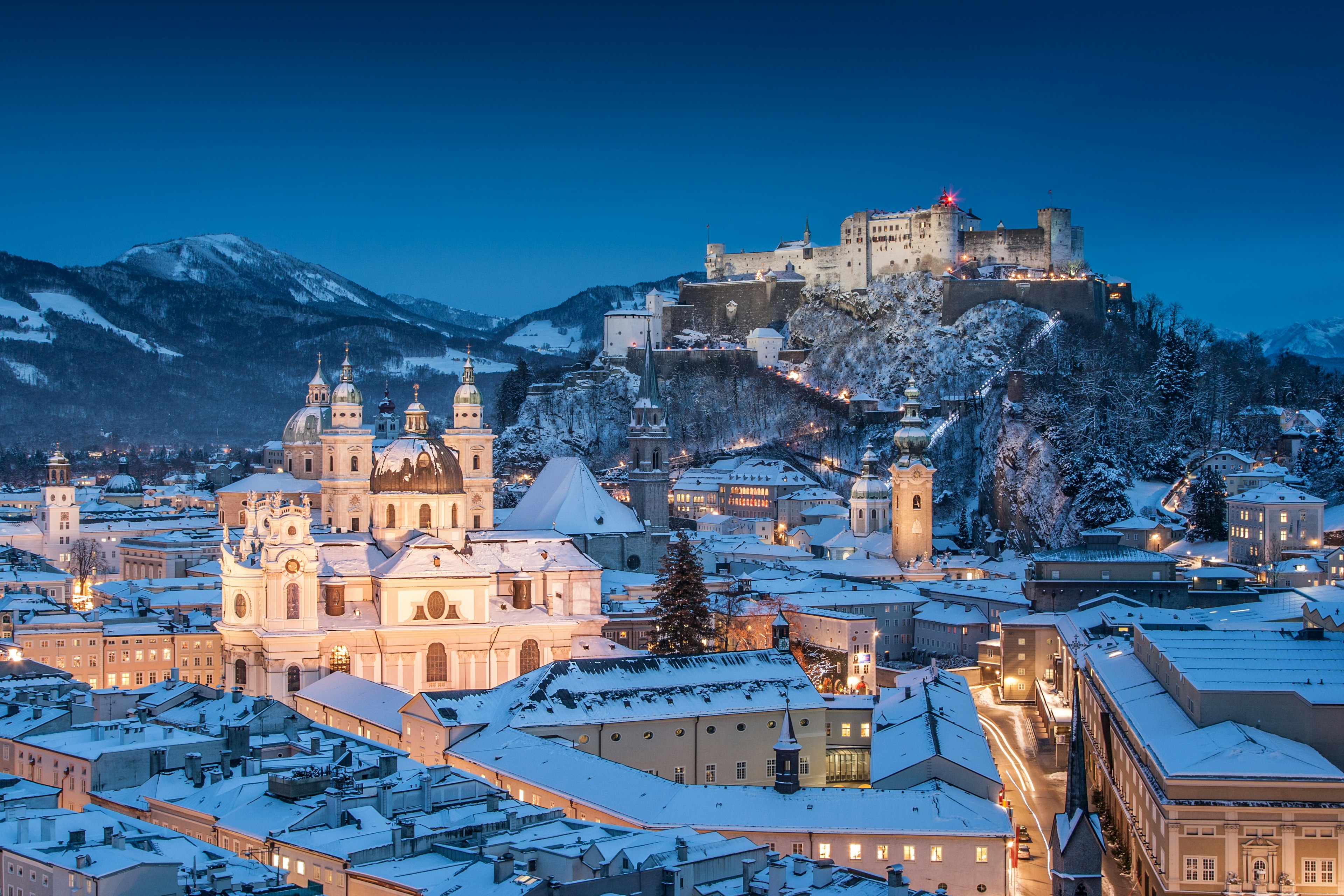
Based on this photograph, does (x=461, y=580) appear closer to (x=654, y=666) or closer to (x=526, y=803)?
(x=654, y=666)

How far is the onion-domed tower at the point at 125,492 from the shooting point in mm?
131000

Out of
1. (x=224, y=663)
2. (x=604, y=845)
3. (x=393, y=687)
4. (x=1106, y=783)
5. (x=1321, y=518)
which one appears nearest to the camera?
(x=604, y=845)

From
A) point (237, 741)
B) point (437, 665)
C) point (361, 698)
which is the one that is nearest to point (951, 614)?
point (437, 665)

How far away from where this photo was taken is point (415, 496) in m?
61.8

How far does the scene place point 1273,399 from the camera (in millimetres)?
99062

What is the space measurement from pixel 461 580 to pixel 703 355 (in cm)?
6266

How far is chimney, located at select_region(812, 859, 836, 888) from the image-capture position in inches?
1085

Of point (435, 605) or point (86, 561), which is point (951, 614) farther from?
point (86, 561)

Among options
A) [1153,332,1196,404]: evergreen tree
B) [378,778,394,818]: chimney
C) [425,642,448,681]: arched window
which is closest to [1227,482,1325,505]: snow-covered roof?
[1153,332,1196,404]: evergreen tree

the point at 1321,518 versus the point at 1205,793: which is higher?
the point at 1321,518

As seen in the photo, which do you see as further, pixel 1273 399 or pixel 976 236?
pixel 976 236

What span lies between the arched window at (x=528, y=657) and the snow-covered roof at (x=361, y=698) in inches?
267

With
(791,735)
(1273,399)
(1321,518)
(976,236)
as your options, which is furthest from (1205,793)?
(976,236)

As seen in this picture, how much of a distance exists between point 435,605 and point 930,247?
223 feet
